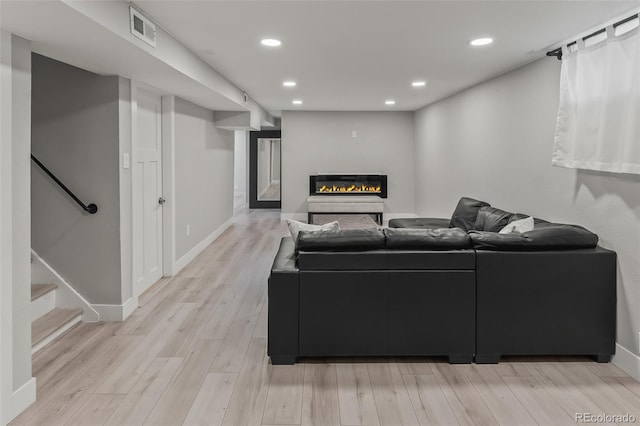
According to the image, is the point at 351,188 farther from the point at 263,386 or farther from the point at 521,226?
the point at 263,386

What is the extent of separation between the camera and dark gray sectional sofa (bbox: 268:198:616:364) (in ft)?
10.2

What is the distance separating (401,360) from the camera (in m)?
3.23

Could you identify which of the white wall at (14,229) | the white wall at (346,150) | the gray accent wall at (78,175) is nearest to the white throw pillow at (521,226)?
the gray accent wall at (78,175)

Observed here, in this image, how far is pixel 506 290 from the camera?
310 cm

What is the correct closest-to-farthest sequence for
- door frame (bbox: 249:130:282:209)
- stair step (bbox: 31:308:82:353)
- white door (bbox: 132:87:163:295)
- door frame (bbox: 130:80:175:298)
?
stair step (bbox: 31:308:82:353) < white door (bbox: 132:87:163:295) < door frame (bbox: 130:80:175:298) < door frame (bbox: 249:130:282:209)

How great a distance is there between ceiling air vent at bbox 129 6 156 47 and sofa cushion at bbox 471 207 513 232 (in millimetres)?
3257

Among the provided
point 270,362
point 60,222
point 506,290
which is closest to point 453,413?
point 506,290

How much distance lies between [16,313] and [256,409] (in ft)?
4.39

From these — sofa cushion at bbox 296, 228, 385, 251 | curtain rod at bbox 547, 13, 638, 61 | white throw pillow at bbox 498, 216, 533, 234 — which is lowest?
sofa cushion at bbox 296, 228, 385, 251

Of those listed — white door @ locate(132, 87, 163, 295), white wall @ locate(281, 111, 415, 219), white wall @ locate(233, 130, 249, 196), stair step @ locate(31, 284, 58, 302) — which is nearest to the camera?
stair step @ locate(31, 284, 58, 302)

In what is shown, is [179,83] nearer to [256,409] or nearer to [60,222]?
[60,222]

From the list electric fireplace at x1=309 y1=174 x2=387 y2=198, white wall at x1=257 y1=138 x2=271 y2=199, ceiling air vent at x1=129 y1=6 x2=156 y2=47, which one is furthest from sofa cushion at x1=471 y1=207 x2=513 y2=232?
white wall at x1=257 y1=138 x2=271 y2=199

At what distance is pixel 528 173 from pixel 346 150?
571 cm

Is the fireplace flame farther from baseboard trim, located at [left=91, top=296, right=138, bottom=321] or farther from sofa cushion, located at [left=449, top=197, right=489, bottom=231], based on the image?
baseboard trim, located at [left=91, top=296, right=138, bottom=321]
